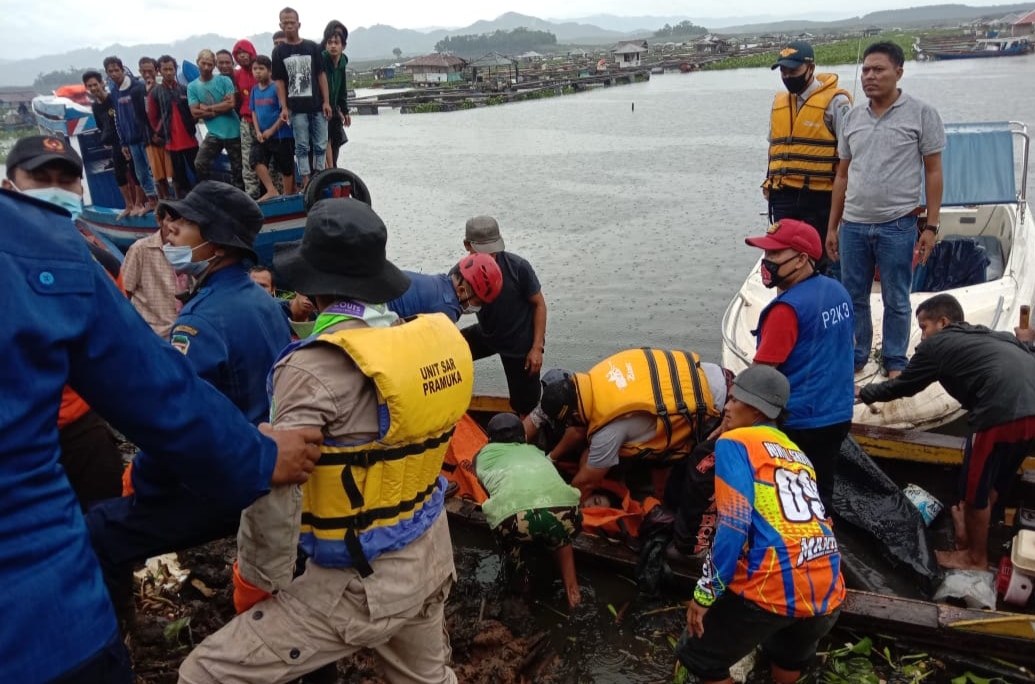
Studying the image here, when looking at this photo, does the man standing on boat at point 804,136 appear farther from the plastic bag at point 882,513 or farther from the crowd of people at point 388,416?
the plastic bag at point 882,513

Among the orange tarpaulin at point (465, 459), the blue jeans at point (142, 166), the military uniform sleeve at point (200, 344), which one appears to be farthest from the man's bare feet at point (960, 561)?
the blue jeans at point (142, 166)

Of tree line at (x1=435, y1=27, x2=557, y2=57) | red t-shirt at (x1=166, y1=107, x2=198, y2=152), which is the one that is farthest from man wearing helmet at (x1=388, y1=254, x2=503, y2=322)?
tree line at (x1=435, y1=27, x2=557, y2=57)

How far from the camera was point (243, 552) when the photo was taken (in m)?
2.08

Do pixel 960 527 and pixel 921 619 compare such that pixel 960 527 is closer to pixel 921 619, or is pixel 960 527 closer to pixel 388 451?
pixel 921 619

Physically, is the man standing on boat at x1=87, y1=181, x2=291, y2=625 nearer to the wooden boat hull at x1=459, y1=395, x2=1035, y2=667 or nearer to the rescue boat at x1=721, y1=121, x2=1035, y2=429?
the wooden boat hull at x1=459, y1=395, x2=1035, y2=667

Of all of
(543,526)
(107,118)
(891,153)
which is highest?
(107,118)

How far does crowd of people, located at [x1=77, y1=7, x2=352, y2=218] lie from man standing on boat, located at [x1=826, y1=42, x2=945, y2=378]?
20.5 feet

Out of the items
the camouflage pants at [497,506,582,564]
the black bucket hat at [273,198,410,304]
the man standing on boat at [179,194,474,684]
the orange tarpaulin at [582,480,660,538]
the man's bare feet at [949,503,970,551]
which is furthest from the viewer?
the orange tarpaulin at [582,480,660,538]

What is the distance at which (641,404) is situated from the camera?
4398 millimetres

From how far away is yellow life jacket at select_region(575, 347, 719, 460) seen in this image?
174 inches

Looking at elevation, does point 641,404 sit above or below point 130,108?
below

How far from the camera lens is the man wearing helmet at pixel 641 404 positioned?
14.6ft

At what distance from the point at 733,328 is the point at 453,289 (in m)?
3.25

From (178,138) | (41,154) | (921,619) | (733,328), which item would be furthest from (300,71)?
(921,619)
